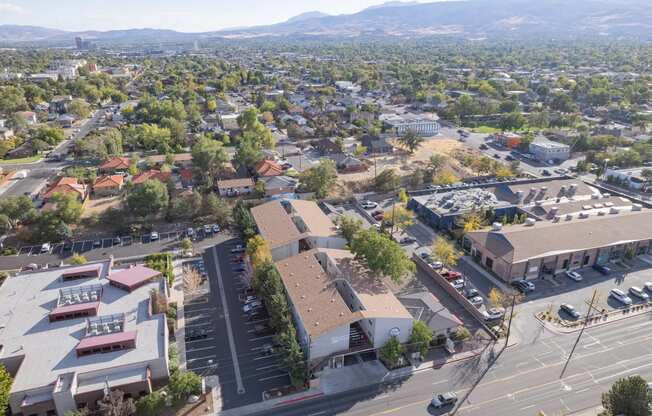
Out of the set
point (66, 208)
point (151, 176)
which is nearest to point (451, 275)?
point (66, 208)

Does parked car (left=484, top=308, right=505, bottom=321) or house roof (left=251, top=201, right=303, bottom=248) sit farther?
house roof (left=251, top=201, right=303, bottom=248)

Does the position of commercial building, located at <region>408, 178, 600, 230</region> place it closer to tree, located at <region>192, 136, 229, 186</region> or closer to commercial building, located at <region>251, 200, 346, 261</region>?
commercial building, located at <region>251, 200, 346, 261</region>

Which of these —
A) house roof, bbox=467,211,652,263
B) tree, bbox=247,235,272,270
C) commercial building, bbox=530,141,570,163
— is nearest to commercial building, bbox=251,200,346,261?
tree, bbox=247,235,272,270

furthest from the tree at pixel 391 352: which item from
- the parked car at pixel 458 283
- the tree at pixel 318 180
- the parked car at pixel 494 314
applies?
the tree at pixel 318 180

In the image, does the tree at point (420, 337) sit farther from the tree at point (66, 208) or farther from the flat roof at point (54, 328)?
the tree at point (66, 208)

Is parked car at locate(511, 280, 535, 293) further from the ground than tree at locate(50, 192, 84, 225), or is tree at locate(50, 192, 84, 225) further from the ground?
tree at locate(50, 192, 84, 225)

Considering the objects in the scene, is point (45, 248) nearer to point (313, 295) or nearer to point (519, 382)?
point (313, 295)

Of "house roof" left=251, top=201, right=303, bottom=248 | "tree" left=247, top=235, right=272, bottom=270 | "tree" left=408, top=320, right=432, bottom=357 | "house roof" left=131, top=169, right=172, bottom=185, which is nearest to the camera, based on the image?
"tree" left=408, top=320, right=432, bottom=357

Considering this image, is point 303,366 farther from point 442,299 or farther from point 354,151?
point 354,151

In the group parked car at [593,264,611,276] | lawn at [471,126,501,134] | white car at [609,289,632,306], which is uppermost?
white car at [609,289,632,306]
